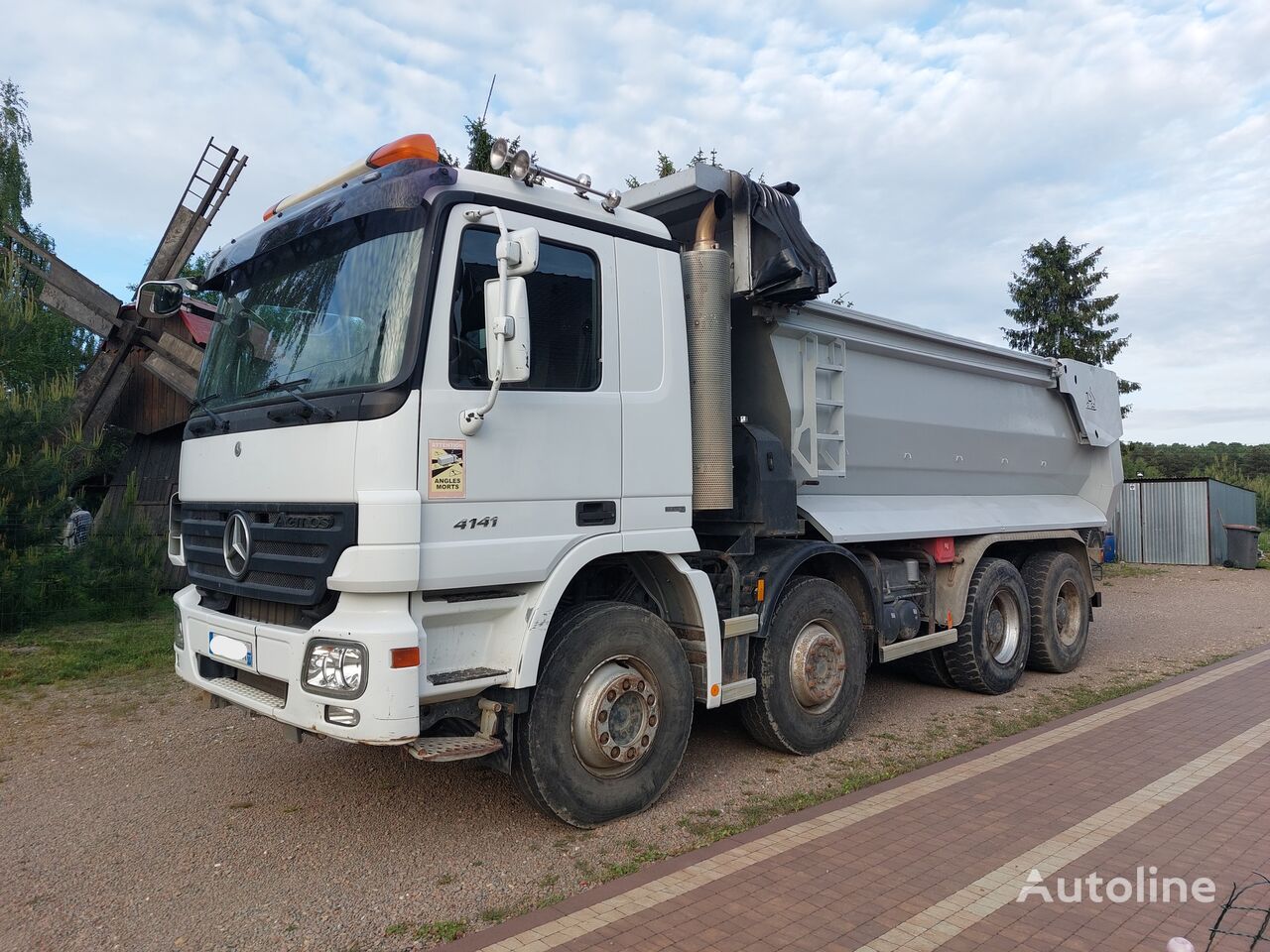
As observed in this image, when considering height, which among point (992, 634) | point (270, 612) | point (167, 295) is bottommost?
point (992, 634)

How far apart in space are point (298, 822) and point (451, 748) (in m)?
1.36

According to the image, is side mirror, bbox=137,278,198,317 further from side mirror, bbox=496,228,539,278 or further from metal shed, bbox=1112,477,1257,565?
metal shed, bbox=1112,477,1257,565

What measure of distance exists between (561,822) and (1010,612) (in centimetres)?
532

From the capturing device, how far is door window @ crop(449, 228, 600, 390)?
4.08 metres

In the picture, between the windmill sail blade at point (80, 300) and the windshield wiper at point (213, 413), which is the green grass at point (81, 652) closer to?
the windshield wiper at point (213, 413)

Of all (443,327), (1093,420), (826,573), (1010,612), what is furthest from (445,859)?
(1093,420)

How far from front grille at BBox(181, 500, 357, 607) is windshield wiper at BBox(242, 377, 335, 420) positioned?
0.40 m

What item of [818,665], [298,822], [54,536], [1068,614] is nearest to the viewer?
[298,822]

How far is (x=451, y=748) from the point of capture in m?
3.96

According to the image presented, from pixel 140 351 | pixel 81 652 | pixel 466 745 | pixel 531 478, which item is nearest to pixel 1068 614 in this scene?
pixel 531 478

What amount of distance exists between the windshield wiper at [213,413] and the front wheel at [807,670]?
10.6ft

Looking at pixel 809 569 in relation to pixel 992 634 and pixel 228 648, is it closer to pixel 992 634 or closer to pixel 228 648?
pixel 992 634

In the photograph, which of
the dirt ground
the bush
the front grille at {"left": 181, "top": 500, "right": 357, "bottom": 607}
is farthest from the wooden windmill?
the front grille at {"left": 181, "top": 500, "right": 357, "bottom": 607}

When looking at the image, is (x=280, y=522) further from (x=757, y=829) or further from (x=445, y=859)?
(x=757, y=829)
